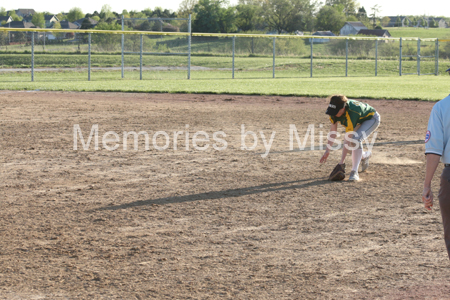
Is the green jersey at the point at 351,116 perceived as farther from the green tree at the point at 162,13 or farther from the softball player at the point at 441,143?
the green tree at the point at 162,13

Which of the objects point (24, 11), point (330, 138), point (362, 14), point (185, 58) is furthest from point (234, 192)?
point (24, 11)

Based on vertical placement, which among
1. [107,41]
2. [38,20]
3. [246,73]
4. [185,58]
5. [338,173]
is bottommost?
[338,173]

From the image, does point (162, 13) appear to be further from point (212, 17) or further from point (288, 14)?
point (212, 17)

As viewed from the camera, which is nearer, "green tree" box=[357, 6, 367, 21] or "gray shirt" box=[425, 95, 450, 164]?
"gray shirt" box=[425, 95, 450, 164]

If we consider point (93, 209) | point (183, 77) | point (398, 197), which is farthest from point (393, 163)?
point (183, 77)

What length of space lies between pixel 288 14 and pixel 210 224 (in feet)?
296

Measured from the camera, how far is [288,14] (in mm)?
91312

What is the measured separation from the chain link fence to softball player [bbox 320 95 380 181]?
18.8 metres

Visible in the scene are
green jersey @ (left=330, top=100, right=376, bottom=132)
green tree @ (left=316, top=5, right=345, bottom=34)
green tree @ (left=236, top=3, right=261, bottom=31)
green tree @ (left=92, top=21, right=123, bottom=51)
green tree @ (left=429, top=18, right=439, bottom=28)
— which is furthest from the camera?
green tree @ (left=429, top=18, right=439, bottom=28)

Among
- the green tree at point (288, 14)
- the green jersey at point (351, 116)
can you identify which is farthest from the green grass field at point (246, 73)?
the green tree at point (288, 14)

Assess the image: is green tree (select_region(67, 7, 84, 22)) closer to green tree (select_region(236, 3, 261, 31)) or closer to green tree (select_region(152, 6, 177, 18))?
green tree (select_region(152, 6, 177, 18))

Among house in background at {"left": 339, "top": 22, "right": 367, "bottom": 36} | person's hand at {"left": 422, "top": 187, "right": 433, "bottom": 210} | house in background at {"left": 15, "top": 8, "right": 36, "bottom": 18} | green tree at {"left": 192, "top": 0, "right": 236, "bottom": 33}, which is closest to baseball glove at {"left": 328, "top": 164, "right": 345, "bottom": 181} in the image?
person's hand at {"left": 422, "top": 187, "right": 433, "bottom": 210}

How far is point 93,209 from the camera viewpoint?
227 inches

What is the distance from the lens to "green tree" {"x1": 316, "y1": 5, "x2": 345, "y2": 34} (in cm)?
9704
